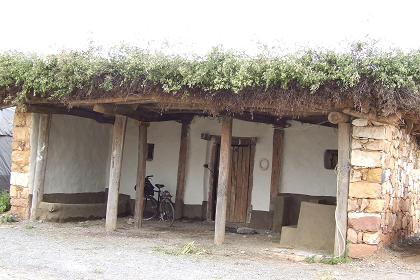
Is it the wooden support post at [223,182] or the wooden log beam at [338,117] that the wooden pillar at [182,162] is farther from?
the wooden log beam at [338,117]

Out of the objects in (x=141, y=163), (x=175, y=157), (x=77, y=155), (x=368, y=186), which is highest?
(x=175, y=157)

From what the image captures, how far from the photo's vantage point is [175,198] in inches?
481

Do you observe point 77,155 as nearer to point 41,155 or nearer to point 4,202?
point 41,155

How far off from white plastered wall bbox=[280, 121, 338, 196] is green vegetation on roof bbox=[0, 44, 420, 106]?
3.60 m

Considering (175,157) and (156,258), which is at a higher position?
(175,157)

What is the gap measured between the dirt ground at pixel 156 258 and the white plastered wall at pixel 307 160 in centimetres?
154

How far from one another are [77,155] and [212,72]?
17.7 ft

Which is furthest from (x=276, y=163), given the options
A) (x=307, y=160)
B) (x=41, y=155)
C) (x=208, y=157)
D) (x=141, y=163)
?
(x=41, y=155)

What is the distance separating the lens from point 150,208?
1256 cm

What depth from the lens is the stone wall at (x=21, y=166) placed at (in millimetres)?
10438

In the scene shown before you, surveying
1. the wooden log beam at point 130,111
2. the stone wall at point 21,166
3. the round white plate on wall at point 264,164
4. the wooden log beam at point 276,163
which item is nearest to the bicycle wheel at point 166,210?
the wooden log beam at point 130,111

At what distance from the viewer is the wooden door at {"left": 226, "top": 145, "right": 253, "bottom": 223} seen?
37.6ft

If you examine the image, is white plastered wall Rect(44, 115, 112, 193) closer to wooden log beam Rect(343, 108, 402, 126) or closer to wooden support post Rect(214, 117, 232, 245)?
wooden support post Rect(214, 117, 232, 245)

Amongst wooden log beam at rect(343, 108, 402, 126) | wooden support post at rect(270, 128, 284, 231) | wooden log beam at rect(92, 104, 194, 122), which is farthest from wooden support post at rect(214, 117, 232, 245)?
wooden support post at rect(270, 128, 284, 231)
